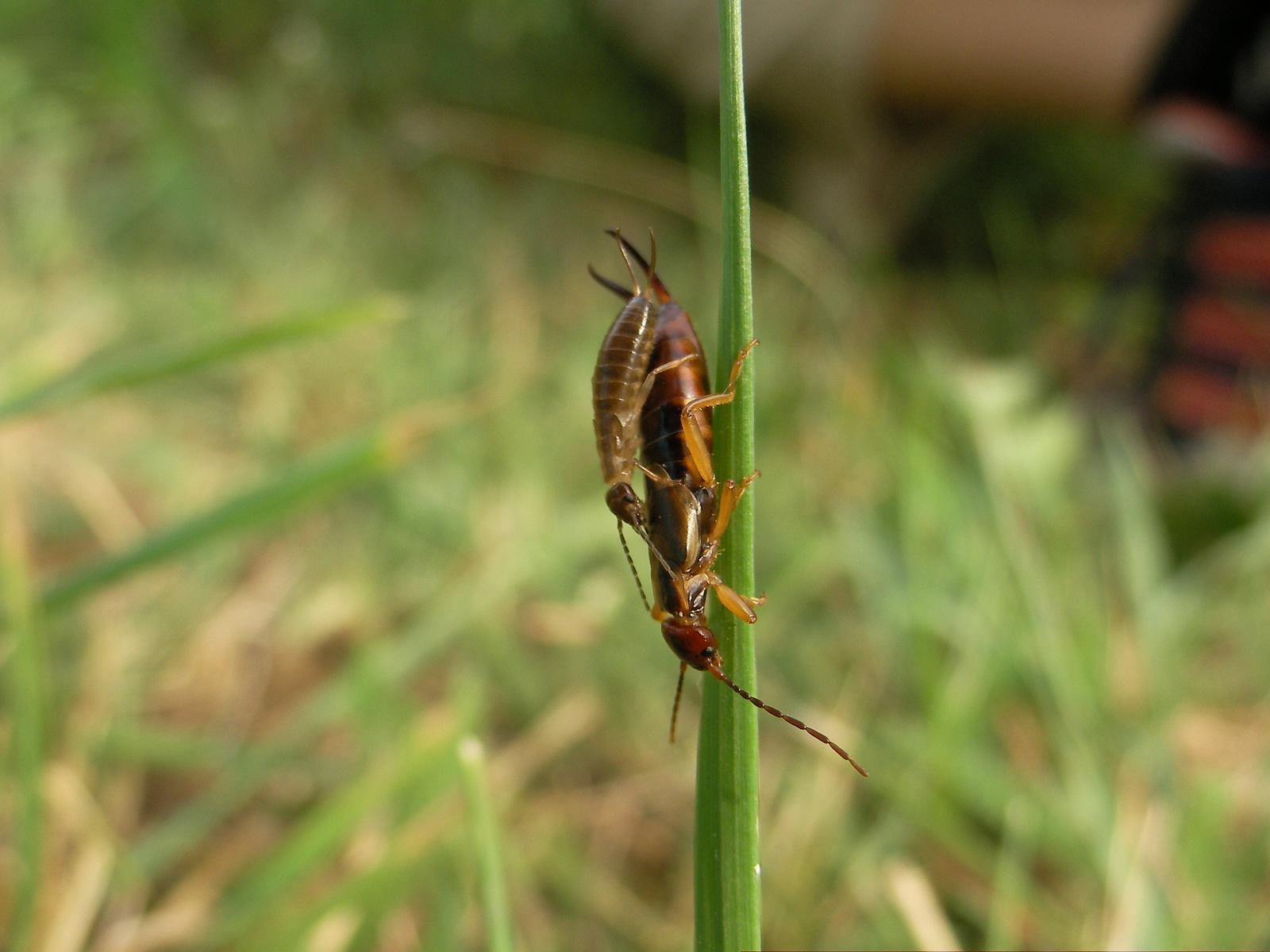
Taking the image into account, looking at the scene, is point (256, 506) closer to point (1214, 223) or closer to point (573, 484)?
point (573, 484)

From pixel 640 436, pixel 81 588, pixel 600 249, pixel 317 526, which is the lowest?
pixel 317 526

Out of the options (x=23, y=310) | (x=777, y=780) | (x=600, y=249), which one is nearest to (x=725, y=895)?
(x=777, y=780)

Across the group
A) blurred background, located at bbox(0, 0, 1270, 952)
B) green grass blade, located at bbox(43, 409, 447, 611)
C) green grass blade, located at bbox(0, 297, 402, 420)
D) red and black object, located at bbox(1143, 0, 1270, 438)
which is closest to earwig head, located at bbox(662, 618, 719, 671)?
blurred background, located at bbox(0, 0, 1270, 952)

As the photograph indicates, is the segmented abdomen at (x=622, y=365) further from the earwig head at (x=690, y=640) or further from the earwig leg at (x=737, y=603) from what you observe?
the earwig leg at (x=737, y=603)

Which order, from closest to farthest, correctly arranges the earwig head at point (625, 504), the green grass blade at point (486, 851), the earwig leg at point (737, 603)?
the earwig leg at point (737, 603), the green grass blade at point (486, 851), the earwig head at point (625, 504)

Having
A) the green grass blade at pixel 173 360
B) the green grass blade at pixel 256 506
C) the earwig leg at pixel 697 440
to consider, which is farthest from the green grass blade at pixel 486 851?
the green grass blade at pixel 173 360

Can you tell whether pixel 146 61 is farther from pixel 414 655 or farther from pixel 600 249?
pixel 414 655

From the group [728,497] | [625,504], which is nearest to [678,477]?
[625,504]
